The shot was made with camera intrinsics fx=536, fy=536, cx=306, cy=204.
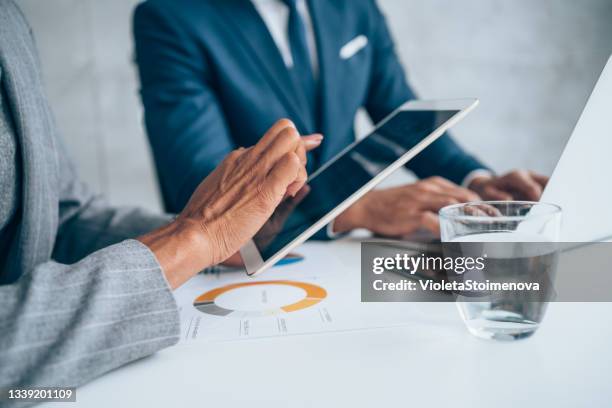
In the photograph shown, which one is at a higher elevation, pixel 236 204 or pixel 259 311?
pixel 236 204

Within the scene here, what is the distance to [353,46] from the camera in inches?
60.6

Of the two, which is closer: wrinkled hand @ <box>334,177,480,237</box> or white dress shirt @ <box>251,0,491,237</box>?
wrinkled hand @ <box>334,177,480,237</box>

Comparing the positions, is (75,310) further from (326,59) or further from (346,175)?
(326,59)

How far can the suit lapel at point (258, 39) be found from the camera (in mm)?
1349

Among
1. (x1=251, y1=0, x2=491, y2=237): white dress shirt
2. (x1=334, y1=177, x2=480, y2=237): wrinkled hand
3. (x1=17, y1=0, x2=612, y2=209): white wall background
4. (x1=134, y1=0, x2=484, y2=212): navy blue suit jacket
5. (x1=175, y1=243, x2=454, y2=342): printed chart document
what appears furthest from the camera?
(x1=17, y1=0, x2=612, y2=209): white wall background

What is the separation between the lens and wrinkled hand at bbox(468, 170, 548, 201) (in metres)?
1.01

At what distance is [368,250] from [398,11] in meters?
2.41

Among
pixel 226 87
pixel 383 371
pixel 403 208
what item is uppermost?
pixel 226 87

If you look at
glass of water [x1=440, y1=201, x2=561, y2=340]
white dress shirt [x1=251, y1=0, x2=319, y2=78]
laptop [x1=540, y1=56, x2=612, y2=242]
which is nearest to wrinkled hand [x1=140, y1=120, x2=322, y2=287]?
glass of water [x1=440, y1=201, x2=561, y2=340]

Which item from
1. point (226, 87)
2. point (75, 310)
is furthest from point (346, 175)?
point (226, 87)

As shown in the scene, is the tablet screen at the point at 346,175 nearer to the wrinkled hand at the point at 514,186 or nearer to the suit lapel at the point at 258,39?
the wrinkled hand at the point at 514,186

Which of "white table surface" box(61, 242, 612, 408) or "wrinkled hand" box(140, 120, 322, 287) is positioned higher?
"wrinkled hand" box(140, 120, 322, 287)

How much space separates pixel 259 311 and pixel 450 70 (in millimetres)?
2729

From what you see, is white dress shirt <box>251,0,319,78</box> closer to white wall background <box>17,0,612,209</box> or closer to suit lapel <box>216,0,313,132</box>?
suit lapel <box>216,0,313,132</box>
